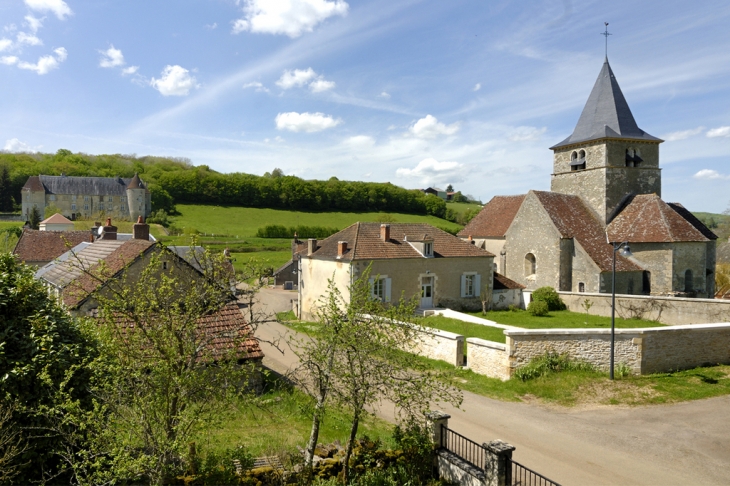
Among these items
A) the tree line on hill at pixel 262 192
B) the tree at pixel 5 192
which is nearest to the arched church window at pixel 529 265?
the tree line on hill at pixel 262 192

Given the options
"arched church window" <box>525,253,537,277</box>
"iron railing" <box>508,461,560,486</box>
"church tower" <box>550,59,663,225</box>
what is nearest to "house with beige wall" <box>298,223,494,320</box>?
"arched church window" <box>525,253,537,277</box>

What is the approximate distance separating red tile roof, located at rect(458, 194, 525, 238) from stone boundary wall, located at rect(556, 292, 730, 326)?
28.7ft

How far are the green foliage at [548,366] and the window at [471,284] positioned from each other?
11.0 m

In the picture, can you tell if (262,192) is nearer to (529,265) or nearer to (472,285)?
(529,265)

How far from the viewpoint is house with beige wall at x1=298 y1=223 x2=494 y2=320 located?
22312 millimetres

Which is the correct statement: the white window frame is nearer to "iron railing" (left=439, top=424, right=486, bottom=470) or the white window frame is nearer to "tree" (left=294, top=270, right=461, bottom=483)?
"iron railing" (left=439, top=424, right=486, bottom=470)

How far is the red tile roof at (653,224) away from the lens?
2555 centimetres

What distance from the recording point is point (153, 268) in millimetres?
6672

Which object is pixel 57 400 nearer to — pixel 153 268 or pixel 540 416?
pixel 153 268

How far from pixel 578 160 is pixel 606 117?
328 cm

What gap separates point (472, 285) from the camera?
25328 millimetres

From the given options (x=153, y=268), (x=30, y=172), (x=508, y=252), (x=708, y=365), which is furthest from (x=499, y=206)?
(x=30, y=172)

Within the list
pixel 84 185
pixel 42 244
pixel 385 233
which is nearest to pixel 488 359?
pixel 385 233

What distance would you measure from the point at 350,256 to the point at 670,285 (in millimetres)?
18185
